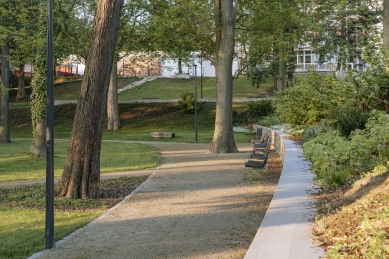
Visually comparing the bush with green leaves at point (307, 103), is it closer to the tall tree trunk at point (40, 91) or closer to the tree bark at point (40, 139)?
the tall tree trunk at point (40, 91)

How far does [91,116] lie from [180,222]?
3582mm

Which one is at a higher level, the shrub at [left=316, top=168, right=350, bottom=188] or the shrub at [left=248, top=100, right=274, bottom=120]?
the shrub at [left=248, top=100, right=274, bottom=120]

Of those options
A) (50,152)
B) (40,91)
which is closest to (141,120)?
(40,91)

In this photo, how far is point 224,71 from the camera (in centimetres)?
2195

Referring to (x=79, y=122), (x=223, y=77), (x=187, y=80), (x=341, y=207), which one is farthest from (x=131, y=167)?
(x=187, y=80)

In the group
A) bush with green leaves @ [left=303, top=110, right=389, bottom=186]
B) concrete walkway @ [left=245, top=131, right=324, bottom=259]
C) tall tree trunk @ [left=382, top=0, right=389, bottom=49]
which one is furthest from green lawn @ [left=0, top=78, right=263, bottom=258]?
tall tree trunk @ [left=382, top=0, right=389, bottom=49]

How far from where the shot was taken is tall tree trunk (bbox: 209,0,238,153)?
21.8 metres

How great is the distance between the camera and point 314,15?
27719 mm

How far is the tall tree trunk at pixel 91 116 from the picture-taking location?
38.7ft

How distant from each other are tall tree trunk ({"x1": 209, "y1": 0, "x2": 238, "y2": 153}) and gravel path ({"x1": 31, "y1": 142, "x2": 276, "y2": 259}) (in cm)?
646

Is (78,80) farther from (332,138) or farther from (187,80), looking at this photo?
(332,138)

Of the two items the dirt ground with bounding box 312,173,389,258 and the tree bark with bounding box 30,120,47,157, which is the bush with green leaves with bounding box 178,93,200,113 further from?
the dirt ground with bounding box 312,173,389,258

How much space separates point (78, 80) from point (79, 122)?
1934 inches

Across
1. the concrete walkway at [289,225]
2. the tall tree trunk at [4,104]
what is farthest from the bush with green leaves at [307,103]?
the tall tree trunk at [4,104]
